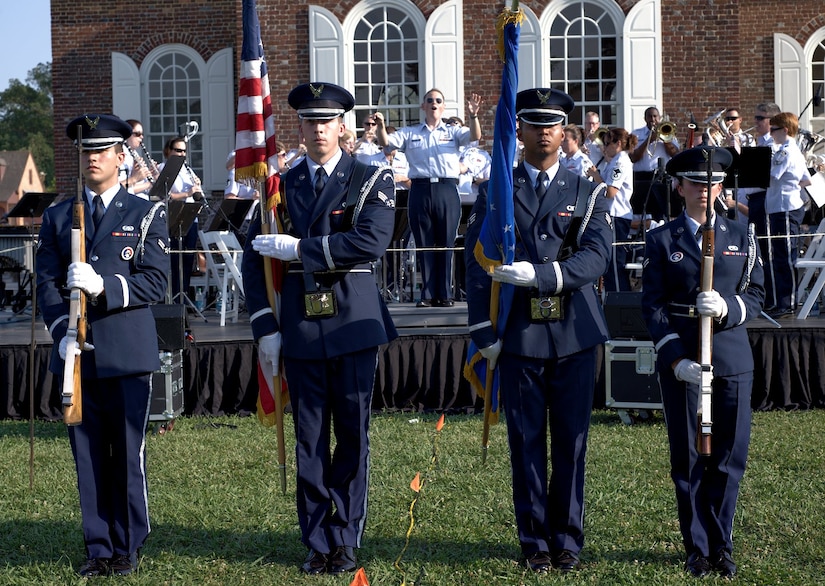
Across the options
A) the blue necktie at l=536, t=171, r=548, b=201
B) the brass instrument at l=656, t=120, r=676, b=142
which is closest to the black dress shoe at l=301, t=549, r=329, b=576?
the blue necktie at l=536, t=171, r=548, b=201

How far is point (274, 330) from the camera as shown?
5.60 m

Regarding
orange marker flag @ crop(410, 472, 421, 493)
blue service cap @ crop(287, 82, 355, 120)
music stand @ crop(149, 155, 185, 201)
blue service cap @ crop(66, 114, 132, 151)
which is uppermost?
music stand @ crop(149, 155, 185, 201)

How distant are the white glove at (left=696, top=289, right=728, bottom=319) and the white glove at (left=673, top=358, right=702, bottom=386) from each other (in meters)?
0.24

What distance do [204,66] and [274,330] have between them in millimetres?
16525

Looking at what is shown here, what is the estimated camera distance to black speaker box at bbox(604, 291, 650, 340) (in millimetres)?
9492

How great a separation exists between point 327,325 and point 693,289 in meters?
1.71

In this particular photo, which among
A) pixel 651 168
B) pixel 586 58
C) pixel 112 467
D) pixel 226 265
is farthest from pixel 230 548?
pixel 586 58

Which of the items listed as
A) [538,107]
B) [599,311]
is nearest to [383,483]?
[599,311]

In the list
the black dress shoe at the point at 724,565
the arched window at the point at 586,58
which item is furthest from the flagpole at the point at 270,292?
the arched window at the point at 586,58

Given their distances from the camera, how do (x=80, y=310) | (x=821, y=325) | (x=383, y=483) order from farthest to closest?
(x=821, y=325) < (x=383, y=483) < (x=80, y=310)

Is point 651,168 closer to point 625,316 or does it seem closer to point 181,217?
point 625,316

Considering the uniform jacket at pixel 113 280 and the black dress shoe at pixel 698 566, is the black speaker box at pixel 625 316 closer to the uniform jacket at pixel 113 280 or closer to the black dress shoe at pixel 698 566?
the black dress shoe at pixel 698 566

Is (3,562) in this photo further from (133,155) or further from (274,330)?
(133,155)

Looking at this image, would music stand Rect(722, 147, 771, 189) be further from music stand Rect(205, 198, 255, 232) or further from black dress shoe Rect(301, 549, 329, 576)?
black dress shoe Rect(301, 549, 329, 576)
